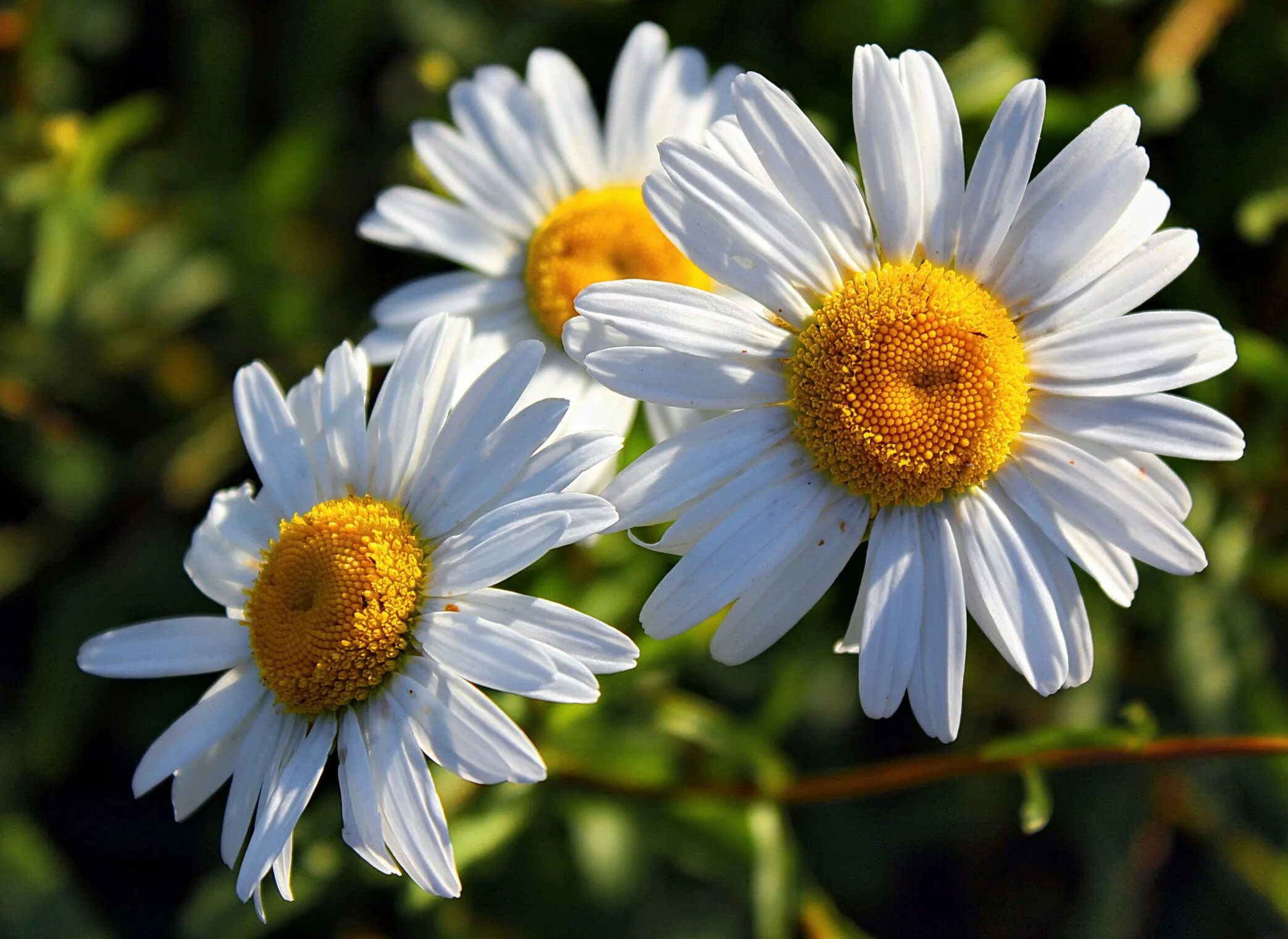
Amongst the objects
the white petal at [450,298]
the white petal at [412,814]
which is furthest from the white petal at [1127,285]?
the white petal at [412,814]

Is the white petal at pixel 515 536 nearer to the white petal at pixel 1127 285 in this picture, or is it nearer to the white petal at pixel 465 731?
the white petal at pixel 465 731

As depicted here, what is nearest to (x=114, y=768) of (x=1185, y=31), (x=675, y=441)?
(x=675, y=441)

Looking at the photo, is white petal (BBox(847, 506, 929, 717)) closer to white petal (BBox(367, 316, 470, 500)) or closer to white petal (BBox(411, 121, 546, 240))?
white petal (BBox(367, 316, 470, 500))

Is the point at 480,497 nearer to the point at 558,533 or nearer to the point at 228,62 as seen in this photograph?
the point at 558,533

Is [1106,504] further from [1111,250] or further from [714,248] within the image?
[714,248]

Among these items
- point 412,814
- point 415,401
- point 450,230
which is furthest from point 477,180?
point 412,814

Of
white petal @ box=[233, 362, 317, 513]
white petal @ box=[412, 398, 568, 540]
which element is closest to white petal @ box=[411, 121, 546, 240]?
white petal @ box=[233, 362, 317, 513]
